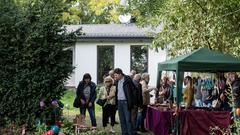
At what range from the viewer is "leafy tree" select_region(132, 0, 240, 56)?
14258 millimetres

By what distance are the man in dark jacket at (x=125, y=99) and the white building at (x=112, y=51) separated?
1361cm

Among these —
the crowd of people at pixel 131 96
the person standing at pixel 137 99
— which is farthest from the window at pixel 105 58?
the person standing at pixel 137 99

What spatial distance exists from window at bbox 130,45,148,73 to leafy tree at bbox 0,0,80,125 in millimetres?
14040

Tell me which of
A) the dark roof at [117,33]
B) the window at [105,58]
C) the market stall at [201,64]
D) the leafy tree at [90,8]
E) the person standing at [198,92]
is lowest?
the person standing at [198,92]

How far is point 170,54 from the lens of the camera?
652 inches

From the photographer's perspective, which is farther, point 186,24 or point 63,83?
point 186,24

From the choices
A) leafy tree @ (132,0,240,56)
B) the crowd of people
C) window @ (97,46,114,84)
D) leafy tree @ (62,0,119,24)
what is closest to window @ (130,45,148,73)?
window @ (97,46,114,84)

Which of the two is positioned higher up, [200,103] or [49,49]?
[49,49]

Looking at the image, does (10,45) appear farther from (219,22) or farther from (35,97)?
(219,22)

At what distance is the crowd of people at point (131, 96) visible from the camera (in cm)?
1212

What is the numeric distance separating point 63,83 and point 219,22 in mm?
4807

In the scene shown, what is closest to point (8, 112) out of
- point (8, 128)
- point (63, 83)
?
point (8, 128)

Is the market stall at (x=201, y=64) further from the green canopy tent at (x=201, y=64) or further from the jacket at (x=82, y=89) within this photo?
the jacket at (x=82, y=89)

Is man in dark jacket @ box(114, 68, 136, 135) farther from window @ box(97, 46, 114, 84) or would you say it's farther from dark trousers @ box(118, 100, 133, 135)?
window @ box(97, 46, 114, 84)
